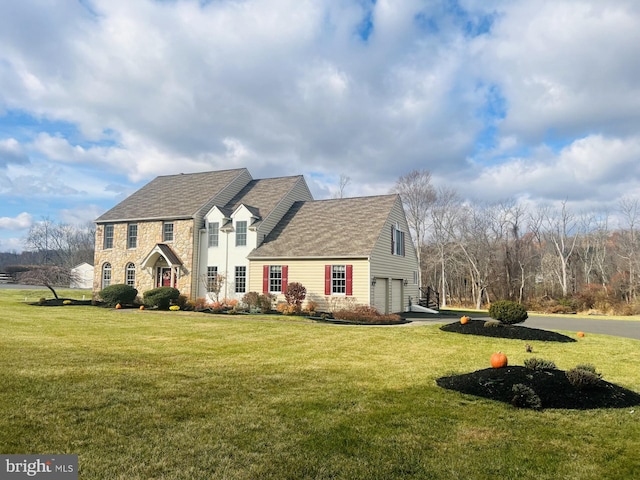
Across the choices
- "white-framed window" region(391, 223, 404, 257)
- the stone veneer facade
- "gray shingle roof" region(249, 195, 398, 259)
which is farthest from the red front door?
"white-framed window" region(391, 223, 404, 257)

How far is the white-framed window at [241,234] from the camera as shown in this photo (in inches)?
1006

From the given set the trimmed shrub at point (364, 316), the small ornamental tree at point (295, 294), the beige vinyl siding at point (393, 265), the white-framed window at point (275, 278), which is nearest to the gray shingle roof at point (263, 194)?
the white-framed window at point (275, 278)

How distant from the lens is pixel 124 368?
7785 millimetres

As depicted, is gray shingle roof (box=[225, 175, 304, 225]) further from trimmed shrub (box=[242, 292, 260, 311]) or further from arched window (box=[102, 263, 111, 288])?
arched window (box=[102, 263, 111, 288])

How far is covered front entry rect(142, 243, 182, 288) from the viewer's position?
2642 centimetres

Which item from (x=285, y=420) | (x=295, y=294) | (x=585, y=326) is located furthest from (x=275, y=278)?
(x=285, y=420)

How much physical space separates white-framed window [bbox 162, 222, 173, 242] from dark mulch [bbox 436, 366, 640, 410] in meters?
23.5

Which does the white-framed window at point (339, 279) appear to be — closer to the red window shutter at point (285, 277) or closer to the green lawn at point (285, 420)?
the red window shutter at point (285, 277)

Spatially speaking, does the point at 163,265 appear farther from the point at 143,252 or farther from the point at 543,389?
the point at 543,389

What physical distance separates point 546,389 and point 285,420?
4.21 m

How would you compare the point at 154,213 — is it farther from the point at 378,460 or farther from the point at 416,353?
the point at 378,460

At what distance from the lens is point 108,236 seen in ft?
97.8

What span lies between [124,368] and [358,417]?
476 centimetres

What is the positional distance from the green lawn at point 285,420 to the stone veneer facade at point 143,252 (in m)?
16.4
